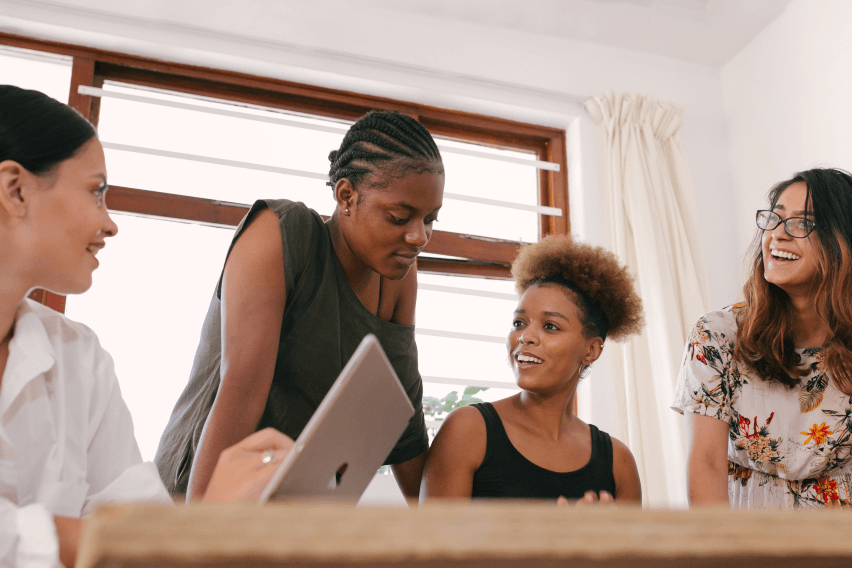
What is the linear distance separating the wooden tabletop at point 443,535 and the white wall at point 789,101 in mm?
2772

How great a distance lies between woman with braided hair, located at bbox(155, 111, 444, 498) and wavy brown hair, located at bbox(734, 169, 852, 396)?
2.46 feet

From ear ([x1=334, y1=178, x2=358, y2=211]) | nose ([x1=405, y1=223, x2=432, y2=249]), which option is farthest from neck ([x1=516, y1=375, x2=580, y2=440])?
ear ([x1=334, y1=178, x2=358, y2=211])

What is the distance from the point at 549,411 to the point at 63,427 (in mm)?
1012

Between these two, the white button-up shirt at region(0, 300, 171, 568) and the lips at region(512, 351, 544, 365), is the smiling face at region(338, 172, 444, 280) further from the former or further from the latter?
the white button-up shirt at region(0, 300, 171, 568)

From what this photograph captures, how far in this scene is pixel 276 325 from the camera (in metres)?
1.17

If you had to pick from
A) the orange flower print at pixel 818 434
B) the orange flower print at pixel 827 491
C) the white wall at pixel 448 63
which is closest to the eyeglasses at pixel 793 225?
the orange flower print at pixel 818 434

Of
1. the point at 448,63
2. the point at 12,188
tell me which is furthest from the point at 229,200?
the point at 12,188

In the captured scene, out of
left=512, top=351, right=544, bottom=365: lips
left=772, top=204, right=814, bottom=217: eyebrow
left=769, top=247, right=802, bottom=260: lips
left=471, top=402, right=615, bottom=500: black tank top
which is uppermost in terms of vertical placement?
left=772, top=204, right=814, bottom=217: eyebrow

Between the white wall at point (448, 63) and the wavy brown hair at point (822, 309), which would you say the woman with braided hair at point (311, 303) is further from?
the white wall at point (448, 63)

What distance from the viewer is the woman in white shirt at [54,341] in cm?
86

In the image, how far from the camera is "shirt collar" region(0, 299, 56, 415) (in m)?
0.86

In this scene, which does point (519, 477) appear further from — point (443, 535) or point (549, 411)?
point (443, 535)

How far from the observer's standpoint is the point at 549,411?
1.61m

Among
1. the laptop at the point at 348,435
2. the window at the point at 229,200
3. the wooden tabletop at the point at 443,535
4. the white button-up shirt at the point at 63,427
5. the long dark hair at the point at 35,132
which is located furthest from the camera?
the window at the point at 229,200
